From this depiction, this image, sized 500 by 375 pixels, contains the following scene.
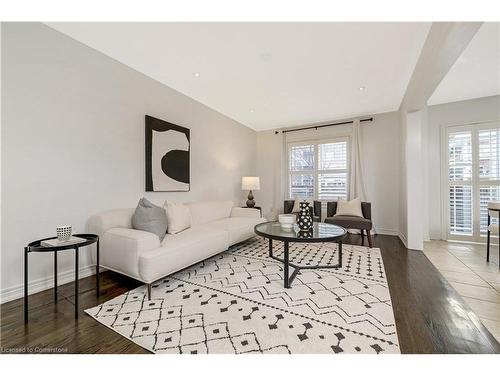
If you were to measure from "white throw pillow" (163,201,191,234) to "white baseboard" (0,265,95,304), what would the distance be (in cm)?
92

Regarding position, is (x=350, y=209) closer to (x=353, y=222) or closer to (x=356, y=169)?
(x=353, y=222)

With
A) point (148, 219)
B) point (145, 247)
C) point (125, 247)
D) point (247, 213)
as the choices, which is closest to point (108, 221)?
point (148, 219)

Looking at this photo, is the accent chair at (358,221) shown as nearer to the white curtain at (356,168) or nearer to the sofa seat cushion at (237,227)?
the white curtain at (356,168)

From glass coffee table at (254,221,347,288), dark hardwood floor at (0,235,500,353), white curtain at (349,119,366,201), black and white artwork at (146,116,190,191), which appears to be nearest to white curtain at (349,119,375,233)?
white curtain at (349,119,366,201)

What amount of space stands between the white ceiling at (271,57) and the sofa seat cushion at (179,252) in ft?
6.75

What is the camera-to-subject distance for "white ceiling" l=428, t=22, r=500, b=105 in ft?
7.20

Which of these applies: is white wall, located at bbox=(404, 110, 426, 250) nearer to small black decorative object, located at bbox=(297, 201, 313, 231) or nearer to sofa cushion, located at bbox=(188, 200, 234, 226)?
small black decorative object, located at bbox=(297, 201, 313, 231)

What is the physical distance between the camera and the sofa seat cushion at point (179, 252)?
1.81 metres

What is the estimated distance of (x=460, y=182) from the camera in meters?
3.81

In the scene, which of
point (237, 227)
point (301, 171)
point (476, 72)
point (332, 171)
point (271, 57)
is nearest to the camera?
point (271, 57)

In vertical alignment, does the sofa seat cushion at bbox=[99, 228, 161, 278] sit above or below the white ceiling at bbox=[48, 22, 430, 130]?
below

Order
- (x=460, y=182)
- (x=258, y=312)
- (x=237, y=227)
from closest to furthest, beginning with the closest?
(x=258, y=312) → (x=237, y=227) → (x=460, y=182)

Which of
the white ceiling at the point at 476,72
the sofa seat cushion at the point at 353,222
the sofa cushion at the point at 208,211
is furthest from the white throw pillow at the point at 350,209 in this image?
the white ceiling at the point at 476,72

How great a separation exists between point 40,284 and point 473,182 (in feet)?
20.2
